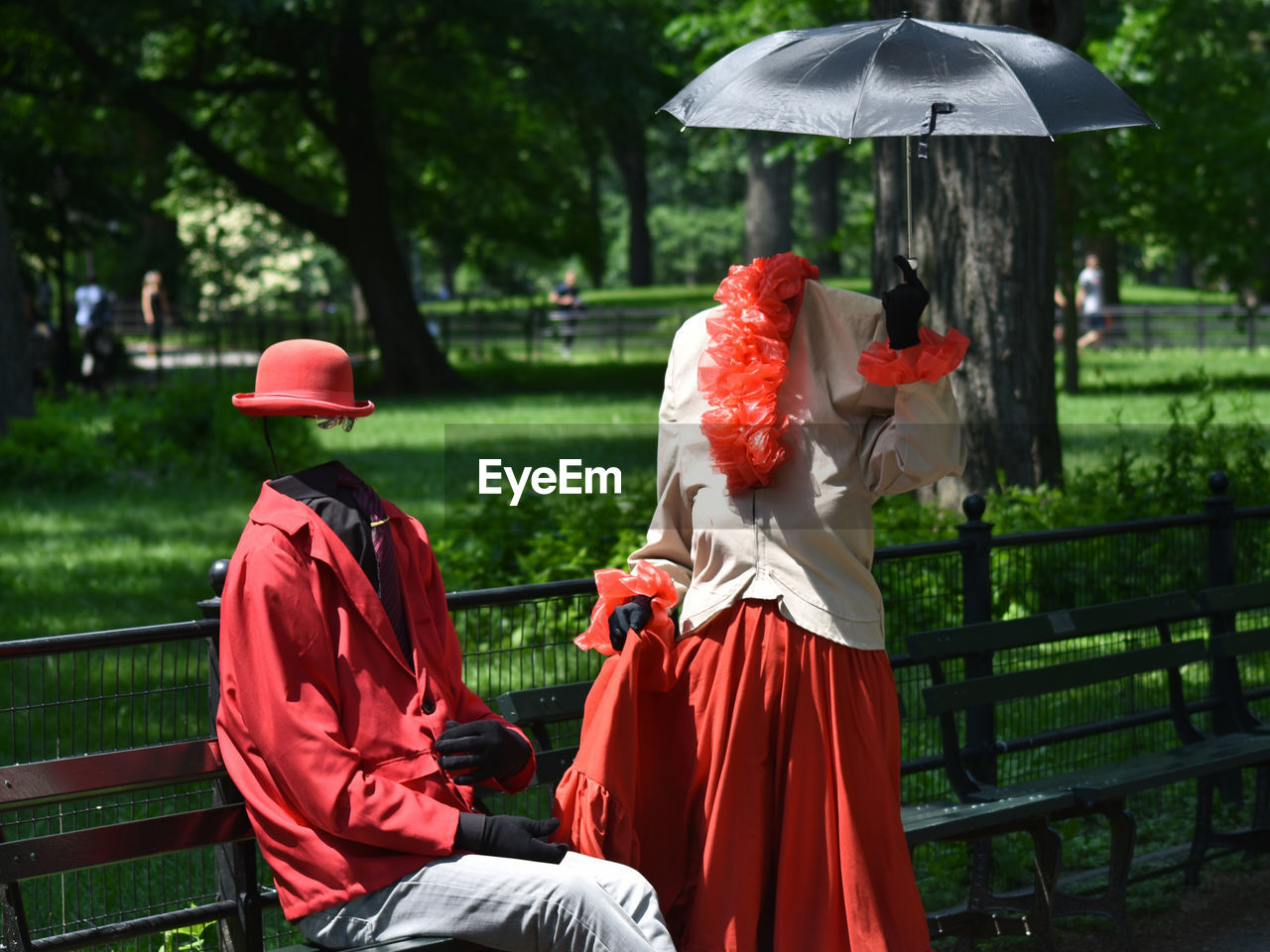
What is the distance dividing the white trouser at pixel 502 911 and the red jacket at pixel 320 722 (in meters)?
0.04

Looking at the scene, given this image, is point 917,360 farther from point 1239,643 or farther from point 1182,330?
point 1182,330

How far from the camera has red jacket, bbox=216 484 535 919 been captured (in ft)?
A: 10.3

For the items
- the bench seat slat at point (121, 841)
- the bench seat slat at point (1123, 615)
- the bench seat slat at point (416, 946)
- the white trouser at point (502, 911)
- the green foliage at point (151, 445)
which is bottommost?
the bench seat slat at point (416, 946)

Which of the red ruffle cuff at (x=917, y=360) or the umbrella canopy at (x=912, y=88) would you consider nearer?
the red ruffle cuff at (x=917, y=360)

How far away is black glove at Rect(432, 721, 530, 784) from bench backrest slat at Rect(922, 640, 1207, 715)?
5.59ft

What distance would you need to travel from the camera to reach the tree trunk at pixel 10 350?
599 inches

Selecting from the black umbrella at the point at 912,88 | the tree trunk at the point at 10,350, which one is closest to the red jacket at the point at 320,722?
the black umbrella at the point at 912,88

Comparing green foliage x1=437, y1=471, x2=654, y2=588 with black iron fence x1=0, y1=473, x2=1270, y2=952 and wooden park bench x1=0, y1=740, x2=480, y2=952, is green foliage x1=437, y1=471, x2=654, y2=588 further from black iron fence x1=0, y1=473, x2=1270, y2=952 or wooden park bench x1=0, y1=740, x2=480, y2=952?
wooden park bench x1=0, y1=740, x2=480, y2=952

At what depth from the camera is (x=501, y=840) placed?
3.28 m

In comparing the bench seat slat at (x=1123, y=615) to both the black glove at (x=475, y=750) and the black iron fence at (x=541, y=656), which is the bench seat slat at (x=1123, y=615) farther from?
the black glove at (x=475, y=750)

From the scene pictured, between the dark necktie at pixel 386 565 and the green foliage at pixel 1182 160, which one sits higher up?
the green foliage at pixel 1182 160

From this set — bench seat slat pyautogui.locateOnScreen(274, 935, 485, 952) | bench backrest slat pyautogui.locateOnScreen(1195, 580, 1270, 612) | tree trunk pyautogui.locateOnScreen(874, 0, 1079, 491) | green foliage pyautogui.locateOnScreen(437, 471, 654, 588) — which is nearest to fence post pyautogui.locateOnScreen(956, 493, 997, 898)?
bench backrest slat pyautogui.locateOnScreen(1195, 580, 1270, 612)

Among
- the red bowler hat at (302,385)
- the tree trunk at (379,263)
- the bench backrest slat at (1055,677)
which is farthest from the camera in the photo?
the tree trunk at (379,263)

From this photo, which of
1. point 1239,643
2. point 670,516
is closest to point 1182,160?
point 1239,643
